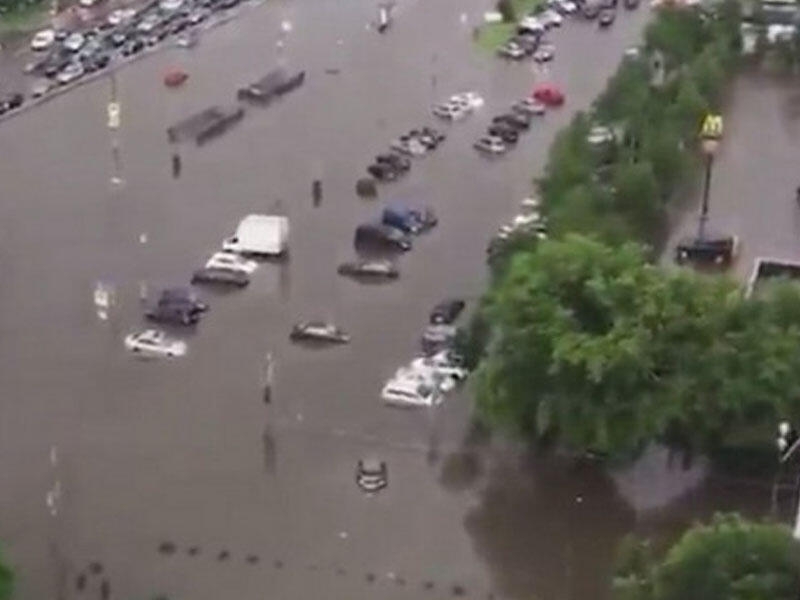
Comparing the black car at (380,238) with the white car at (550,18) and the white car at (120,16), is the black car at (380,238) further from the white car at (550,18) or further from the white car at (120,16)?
the white car at (120,16)

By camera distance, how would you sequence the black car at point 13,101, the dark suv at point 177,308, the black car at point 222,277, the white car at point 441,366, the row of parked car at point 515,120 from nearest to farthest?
1. the white car at point 441,366
2. the dark suv at point 177,308
3. the black car at point 222,277
4. the row of parked car at point 515,120
5. the black car at point 13,101

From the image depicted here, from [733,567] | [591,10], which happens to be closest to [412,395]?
[733,567]

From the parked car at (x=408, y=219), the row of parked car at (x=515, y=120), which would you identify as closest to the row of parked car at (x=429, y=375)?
the parked car at (x=408, y=219)

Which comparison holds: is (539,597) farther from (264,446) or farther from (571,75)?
(571,75)

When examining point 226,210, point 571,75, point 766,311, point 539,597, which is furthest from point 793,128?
point 539,597

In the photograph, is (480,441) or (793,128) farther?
(793,128)

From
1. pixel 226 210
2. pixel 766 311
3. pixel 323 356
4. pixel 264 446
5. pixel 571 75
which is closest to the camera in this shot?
pixel 766 311
